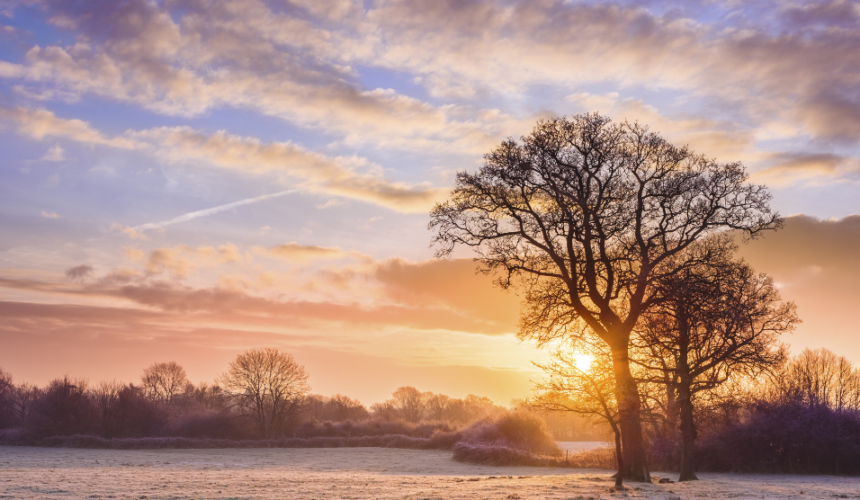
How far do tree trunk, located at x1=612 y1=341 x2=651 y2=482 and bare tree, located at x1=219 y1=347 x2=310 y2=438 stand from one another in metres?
63.8

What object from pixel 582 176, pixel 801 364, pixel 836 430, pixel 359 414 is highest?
pixel 582 176

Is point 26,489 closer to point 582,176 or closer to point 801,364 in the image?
point 582,176

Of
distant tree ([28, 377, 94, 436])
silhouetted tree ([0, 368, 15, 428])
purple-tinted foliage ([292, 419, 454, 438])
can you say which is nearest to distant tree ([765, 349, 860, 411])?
purple-tinted foliage ([292, 419, 454, 438])

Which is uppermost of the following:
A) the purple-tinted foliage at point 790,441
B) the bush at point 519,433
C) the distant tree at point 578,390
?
the distant tree at point 578,390

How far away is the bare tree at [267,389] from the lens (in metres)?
76.9

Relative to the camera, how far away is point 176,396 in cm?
10744

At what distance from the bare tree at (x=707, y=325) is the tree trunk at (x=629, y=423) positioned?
210 centimetres

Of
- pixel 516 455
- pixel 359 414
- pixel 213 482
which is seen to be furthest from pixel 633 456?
pixel 359 414

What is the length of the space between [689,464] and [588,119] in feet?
56.6

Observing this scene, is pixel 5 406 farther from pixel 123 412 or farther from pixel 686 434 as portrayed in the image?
pixel 686 434

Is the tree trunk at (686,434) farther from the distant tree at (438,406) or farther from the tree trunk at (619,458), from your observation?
the distant tree at (438,406)

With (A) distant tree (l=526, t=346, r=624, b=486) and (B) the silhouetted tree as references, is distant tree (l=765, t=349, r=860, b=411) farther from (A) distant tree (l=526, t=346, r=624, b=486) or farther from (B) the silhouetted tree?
(B) the silhouetted tree

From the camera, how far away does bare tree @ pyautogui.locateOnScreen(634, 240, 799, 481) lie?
21.6 m

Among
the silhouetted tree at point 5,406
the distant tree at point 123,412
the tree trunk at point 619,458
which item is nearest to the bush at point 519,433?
the tree trunk at point 619,458
